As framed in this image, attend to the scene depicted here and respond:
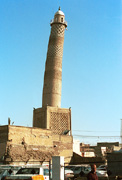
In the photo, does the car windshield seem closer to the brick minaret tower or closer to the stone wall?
the stone wall

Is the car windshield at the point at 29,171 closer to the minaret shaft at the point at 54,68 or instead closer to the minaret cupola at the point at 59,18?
the minaret shaft at the point at 54,68

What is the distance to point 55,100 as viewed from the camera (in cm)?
3562

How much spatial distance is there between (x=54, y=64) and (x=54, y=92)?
374cm

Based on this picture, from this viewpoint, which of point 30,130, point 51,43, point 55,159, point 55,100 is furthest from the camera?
point 51,43

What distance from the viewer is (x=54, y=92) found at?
35.8 m

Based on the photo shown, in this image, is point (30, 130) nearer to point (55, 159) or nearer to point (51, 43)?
point (51, 43)

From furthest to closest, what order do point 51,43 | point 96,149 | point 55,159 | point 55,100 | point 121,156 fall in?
point 96,149
point 51,43
point 55,100
point 121,156
point 55,159

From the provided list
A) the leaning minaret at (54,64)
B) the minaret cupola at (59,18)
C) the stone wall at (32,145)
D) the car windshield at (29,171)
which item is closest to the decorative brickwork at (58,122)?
the leaning minaret at (54,64)

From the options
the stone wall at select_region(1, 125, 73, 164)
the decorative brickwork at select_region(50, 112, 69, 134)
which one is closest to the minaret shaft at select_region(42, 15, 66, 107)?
the decorative brickwork at select_region(50, 112, 69, 134)

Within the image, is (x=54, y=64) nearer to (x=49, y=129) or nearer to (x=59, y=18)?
(x=59, y=18)

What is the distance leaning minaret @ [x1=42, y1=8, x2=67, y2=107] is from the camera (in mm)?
35812

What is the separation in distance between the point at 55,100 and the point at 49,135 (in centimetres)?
524

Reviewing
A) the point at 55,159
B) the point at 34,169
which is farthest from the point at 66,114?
the point at 55,159

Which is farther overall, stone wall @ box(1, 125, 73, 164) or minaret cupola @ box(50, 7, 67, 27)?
minaret cupola @ box(50, 7, 67, 27)
